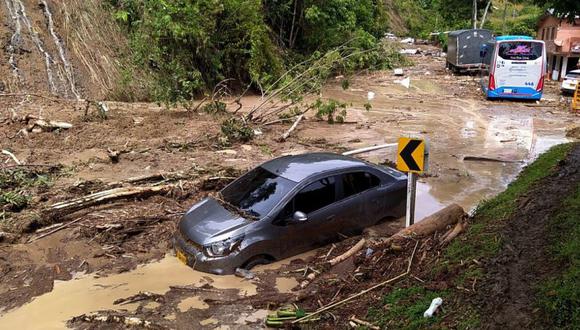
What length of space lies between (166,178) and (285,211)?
418cm

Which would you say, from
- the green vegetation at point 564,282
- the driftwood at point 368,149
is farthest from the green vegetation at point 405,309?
the driftwood at point 368,149

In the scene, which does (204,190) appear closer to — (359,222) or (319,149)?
(359,222)

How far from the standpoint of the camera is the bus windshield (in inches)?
908

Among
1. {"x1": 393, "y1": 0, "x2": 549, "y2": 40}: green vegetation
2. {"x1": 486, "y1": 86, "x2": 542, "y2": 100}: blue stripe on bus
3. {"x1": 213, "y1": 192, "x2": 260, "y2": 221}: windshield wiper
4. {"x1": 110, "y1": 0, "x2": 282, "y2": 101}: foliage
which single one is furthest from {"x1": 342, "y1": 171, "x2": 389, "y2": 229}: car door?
{"x1": 393, "y1": 0, "x2": 549, "y2": 40}: green vegetation

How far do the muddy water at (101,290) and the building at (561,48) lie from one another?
3321 centimetres

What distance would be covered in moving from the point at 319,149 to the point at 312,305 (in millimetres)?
9021

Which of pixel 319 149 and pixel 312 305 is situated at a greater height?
pixel 312 305

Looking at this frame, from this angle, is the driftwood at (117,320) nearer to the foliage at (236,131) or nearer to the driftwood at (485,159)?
the foliage at (236,131)

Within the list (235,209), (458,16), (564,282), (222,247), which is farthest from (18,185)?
(458,16)

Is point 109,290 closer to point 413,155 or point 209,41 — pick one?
point 413,155

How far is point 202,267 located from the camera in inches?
273

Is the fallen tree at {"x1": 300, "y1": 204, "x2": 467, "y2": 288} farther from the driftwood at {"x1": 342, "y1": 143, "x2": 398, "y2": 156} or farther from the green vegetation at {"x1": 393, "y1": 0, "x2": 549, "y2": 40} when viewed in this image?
the green vegetation at {"x1": 393, "y1": 0, "x2": 549, "y2": 40}

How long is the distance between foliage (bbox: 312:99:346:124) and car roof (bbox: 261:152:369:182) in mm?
9375

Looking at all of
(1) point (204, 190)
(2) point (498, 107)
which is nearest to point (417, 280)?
(1) point (204, 190)
